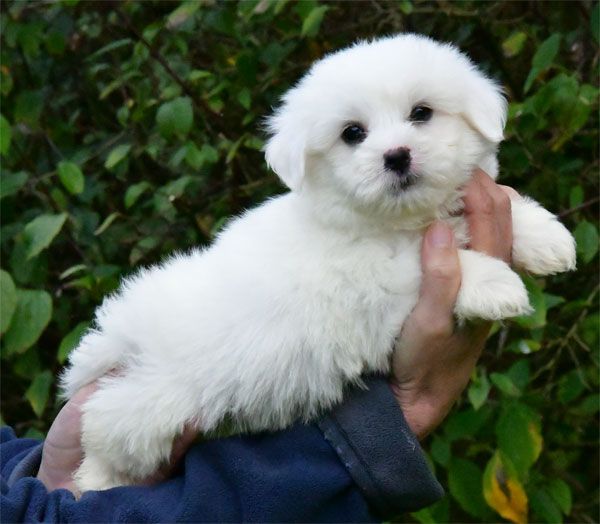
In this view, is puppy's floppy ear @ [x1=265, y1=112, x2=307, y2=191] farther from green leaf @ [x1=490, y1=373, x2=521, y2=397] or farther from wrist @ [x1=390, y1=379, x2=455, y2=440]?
green leaf @ [x1=490, y1=373, x2=521, y2=397]

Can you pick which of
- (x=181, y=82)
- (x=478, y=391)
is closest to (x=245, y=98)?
(x=181, y=82)

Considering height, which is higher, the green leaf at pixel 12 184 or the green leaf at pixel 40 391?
the green leaf at pixel 12 184

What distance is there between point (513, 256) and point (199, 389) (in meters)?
0.86

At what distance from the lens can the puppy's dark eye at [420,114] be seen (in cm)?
218

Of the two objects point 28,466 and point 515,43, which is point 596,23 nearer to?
point 515,43

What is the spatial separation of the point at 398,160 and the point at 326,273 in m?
0.32

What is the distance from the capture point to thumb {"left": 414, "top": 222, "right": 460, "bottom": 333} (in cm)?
207

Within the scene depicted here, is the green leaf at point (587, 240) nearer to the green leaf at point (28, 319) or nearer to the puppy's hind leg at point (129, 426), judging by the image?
the puppy's hind leg at point (129, 426)

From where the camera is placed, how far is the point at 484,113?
2.21m

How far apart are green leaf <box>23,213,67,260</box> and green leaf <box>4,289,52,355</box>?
0.64 ft

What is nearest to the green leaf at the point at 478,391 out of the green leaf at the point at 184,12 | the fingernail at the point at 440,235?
the fingernail at the point at 440,235

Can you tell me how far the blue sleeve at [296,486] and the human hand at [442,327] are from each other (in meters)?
0.11

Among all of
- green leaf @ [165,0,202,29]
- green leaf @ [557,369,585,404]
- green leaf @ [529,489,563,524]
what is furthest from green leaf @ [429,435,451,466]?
green leaf @ [165,0,202,29]

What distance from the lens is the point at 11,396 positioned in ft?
14.1
